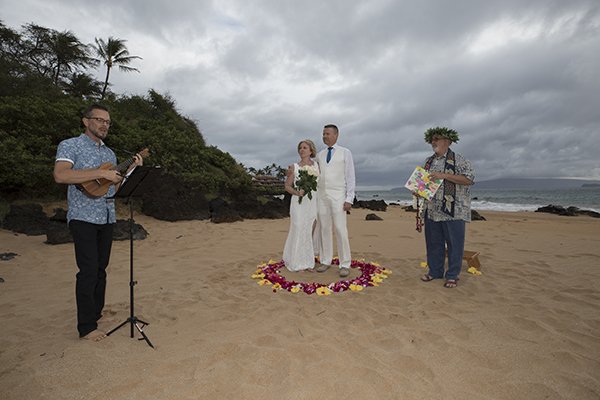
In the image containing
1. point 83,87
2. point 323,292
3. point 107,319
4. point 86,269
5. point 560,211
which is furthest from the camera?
point 83,87

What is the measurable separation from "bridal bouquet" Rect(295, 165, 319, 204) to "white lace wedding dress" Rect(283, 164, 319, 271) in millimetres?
172

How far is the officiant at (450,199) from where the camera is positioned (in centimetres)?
430

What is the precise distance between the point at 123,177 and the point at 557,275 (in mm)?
6589

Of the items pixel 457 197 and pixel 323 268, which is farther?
pixel 323 268

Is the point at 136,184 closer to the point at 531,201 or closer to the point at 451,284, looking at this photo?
the point at 451,284

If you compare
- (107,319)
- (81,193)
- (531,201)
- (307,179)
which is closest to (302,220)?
(307,179)

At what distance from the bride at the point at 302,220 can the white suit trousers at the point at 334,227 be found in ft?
0.54

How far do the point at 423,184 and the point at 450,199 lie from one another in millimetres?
452

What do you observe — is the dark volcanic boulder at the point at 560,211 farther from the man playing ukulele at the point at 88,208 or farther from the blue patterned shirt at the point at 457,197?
the man playing ukulele at the point at 88,208

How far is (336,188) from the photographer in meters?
4.92

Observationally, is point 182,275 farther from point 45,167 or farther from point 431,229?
point 45,167

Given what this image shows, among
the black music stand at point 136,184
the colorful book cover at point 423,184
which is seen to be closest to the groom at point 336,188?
the colorful book cover at point 423,184

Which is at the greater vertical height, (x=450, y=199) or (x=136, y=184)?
(x=136, y=184)

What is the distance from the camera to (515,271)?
506 cm
